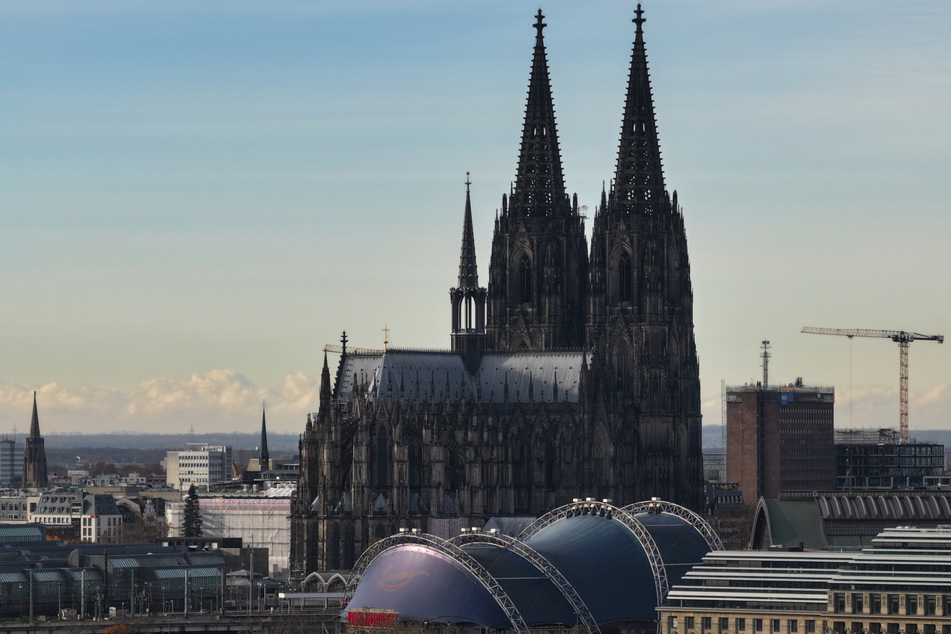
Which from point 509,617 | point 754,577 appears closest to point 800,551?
point 754,577

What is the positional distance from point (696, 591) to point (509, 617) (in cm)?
2002

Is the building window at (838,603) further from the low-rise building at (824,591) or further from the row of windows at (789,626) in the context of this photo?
the row of windows at (789,626)

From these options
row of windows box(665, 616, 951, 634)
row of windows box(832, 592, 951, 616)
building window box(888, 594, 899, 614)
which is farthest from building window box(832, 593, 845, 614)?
building window box(888, 594, 899, 614)

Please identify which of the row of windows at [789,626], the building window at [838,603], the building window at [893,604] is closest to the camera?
the row of windows at [789,626]

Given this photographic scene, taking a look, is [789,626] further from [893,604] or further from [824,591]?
[893,604]

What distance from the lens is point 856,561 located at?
17888cm

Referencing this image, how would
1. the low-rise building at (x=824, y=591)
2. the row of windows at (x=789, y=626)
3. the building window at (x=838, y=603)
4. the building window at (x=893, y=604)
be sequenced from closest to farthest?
the row of windows at (x=789, y=626), the low-rise building at (x=824, y=591), the building window at (x=893, y=604), the building window at (x=838, y=603)

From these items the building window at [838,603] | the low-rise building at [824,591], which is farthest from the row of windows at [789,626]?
the building window at [838,603]

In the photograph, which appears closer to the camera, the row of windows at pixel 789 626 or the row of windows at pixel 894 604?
the row of windows at pixel 789 626

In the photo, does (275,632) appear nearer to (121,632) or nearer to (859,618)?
(121,632)

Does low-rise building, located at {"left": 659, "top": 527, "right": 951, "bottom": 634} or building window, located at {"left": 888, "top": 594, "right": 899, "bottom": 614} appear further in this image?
building window, located at {"left": 888, "top": 594, "right": 899, "bottom": 614}

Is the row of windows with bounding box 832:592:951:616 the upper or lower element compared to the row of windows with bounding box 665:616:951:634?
upper

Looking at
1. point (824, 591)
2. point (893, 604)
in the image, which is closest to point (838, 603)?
point (893, 604)

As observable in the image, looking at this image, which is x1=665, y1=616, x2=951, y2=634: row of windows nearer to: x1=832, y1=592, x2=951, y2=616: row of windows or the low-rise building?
the low-rise building
